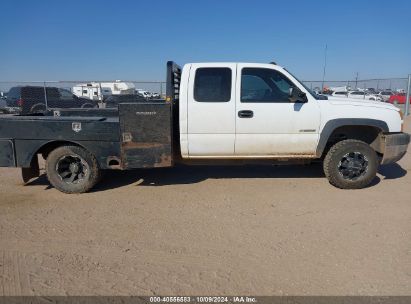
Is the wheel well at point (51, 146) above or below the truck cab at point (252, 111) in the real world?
below

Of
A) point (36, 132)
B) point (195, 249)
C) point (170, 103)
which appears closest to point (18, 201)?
point (36, 132)

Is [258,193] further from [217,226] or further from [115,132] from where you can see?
[115,132]

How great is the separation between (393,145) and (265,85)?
2353 millimetres

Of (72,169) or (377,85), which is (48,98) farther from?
(377,85)

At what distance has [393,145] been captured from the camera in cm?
530

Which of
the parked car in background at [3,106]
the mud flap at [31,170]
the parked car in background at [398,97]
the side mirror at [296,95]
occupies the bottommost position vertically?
the mud flap at [31,170]

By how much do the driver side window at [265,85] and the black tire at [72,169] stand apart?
2.75m

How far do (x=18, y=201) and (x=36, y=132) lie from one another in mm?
1084

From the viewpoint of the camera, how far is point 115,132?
4.96 metres

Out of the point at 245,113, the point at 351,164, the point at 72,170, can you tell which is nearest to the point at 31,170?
the point at 72,170

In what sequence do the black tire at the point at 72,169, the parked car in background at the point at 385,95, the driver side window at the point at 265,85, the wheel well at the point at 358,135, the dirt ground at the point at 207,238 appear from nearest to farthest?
the dirt ground at the point at 207,238, the black tire at the point at 72,169, the driver side window at the point at 265,85, the wheel well at the point at 358,135, the parked car in background at the point at 385,95

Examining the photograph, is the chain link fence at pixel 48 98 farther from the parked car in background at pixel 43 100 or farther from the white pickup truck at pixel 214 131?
the white pickup truck at pixel 214 131

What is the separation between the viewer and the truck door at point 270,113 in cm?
511

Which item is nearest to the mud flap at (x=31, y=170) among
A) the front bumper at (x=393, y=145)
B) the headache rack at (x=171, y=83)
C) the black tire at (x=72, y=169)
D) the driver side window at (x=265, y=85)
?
the black tire at (x=72, y=169)
